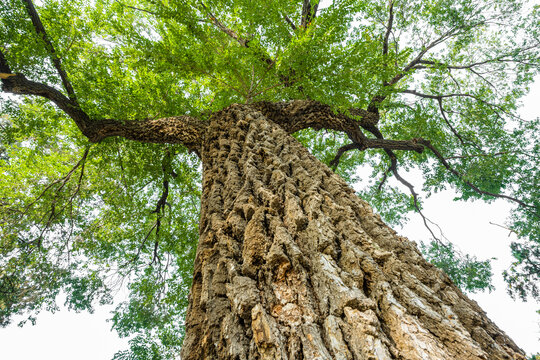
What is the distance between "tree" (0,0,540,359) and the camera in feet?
3.09

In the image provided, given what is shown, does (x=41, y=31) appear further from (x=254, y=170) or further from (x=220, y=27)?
(x=254, y=170)

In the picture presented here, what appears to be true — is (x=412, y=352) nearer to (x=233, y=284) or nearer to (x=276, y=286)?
(x=276, y=286)

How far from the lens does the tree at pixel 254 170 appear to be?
941 millimetres

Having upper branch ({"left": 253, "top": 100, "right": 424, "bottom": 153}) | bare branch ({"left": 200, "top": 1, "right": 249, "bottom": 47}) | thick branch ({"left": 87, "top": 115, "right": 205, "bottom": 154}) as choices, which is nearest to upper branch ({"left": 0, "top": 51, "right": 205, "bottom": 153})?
thick branch ({"left": 87, "top": 115, "right": 205, "bottom": 154})

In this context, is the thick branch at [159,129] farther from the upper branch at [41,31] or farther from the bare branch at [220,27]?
the bare branch at [220,27]

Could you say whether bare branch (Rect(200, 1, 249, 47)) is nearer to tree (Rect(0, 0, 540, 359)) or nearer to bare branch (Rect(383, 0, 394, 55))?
tree (Rect(0, 0, 540, 359))

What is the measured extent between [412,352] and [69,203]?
6.22m

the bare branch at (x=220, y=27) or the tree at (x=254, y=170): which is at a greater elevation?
the bare branch at (x=220, y=27)

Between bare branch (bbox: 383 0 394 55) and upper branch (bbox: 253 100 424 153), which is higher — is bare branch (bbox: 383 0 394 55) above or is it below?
above

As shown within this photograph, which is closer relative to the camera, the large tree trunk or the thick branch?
the large tree trunk

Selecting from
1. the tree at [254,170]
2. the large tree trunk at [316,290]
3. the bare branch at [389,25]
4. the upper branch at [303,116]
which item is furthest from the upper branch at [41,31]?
the bare branch at [389,25]

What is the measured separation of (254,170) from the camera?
1977 mm

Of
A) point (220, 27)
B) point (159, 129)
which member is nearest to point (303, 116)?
point (159, 129)

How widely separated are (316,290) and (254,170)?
1.18 m
